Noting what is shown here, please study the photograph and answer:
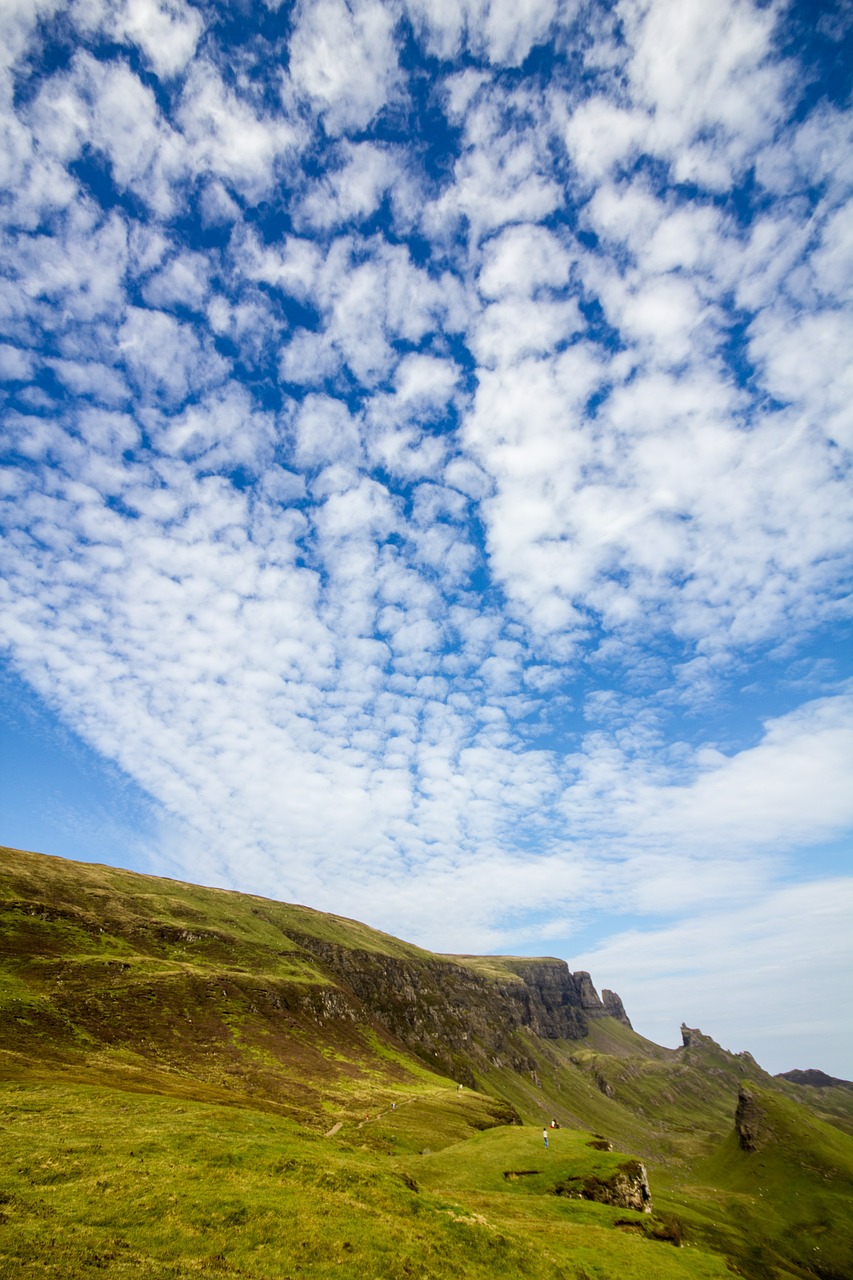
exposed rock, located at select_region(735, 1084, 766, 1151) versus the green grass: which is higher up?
the green grass

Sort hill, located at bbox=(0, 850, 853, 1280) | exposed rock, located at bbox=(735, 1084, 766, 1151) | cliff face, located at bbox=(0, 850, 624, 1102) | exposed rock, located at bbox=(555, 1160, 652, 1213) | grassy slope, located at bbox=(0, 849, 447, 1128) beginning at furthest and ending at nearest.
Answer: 1. exposed rock, located at bbox=(735, 1084, 766, 1151)
2. cliff face, located at bbox=(0, 850, 624, 1102)
3. grassy slope, located at bbox=(0, 849, 447, 1128)
4. exposed rock, located at bbox=(555, 1160, 652, 1213)
5. hill, located at bbox=(0, 850, 853, 1280)

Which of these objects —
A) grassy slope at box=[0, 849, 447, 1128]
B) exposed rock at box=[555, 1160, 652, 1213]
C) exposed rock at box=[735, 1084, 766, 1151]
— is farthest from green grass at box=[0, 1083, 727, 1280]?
exposed rock at box=[735, 1084, 766, 1151]

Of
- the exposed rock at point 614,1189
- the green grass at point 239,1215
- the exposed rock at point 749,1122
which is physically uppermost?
the green grass at point 239,1215

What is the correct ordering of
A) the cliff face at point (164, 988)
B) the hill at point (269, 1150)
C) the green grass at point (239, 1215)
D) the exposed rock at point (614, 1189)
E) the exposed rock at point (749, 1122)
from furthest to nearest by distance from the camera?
the exposed rock at point (749, 1122) → the cliff face at point (164, 988) → the exposed rock at point (614, 1189) → the hill at point (269, 1150) → the green grass at point (239, 1215)

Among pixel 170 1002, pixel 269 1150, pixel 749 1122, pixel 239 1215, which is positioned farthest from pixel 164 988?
pixel 749 1122

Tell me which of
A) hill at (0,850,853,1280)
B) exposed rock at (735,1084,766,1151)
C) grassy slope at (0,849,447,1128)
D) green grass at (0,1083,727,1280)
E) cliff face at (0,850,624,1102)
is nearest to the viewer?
green grass at (0,1083,727,1280)

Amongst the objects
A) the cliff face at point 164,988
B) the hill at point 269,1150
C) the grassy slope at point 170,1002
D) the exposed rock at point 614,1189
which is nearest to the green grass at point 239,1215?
the hill at point 269,1150

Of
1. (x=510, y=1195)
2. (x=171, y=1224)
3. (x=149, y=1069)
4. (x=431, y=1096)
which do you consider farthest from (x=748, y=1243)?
(x=171, y=1224)

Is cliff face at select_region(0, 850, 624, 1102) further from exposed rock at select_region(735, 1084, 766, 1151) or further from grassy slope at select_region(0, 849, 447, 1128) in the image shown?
exposed rock at select_region(735, 1084, 766, 1151)

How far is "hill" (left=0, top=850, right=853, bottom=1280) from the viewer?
24.6 metres

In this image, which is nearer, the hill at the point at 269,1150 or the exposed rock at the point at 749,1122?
the hill at the point at 269,1150

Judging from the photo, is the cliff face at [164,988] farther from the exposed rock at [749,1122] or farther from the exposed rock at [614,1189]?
the exposed rock at [749,1122]

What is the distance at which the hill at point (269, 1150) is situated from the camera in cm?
2462

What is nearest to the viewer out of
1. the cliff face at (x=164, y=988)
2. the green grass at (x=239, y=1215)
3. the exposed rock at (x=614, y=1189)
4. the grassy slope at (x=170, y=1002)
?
the green grass at (x=239, y=1215)
